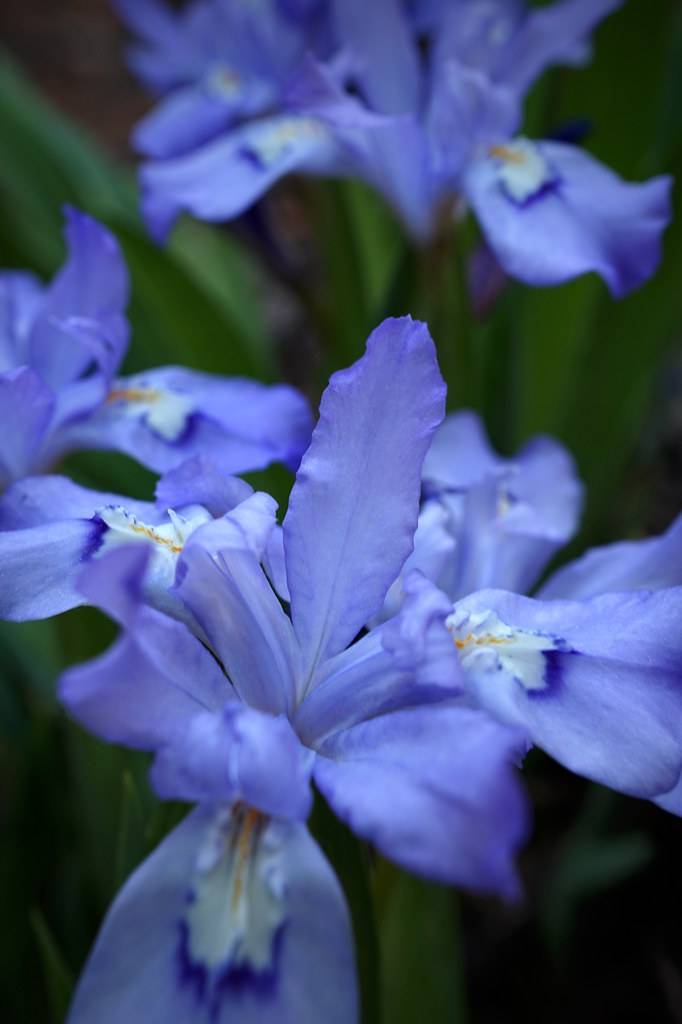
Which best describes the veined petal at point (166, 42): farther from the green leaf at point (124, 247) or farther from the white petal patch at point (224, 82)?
the green leaf at point (124, 247)

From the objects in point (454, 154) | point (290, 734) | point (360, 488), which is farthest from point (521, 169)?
point (290, 734)

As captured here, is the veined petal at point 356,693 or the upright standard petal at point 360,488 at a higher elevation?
the upright standard petal at point 360,488

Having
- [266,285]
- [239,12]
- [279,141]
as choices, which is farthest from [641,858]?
[266,285]

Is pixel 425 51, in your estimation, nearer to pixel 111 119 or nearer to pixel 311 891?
pixel 311 891

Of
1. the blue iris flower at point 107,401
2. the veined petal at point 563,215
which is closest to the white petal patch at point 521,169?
the veined petal at point 563,215

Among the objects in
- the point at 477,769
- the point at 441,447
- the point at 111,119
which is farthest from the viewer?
the point at 111,119

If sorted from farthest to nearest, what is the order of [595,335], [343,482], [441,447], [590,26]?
[595,335], [590,26], [441,447], [343,482]

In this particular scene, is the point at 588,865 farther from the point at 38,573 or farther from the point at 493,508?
the point at 38,573
